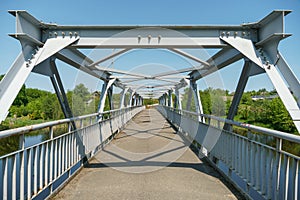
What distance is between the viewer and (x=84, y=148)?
18.4 feet

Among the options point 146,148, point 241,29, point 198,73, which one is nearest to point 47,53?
point 241,29

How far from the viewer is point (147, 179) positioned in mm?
4594

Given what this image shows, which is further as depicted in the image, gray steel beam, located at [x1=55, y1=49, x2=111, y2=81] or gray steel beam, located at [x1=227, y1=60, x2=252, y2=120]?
gray steel beam, located at [x1=55, y1=49, x2=111, y2=81]

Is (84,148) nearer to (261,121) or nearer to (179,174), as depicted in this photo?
(179,174)

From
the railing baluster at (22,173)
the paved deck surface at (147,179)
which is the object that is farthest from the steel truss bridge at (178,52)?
the paved deck surface at (147,179)

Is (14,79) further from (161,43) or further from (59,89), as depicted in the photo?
(161,43)

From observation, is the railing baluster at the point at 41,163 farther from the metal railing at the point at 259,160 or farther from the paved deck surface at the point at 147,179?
the metal railing at the point at 259,160

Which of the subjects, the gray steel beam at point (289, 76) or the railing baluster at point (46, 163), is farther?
the gray steel beam at point (289, 76)

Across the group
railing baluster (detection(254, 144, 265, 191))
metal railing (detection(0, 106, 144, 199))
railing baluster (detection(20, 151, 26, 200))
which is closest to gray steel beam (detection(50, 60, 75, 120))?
metal railing (detection(0, 106, 144, 199))

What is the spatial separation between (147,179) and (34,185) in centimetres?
207

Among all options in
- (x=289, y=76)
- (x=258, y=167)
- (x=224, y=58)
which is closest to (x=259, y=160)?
(x=258, y=167)

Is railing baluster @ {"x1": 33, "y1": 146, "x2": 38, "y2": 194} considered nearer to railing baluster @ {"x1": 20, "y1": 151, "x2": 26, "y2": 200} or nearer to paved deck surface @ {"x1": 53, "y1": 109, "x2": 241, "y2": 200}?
railing baluster @ {"x1": 20, "y1": 151, "x2": 26, "y2": 200}

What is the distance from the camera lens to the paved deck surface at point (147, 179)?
381 cm

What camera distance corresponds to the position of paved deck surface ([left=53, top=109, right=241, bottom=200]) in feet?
12.5
